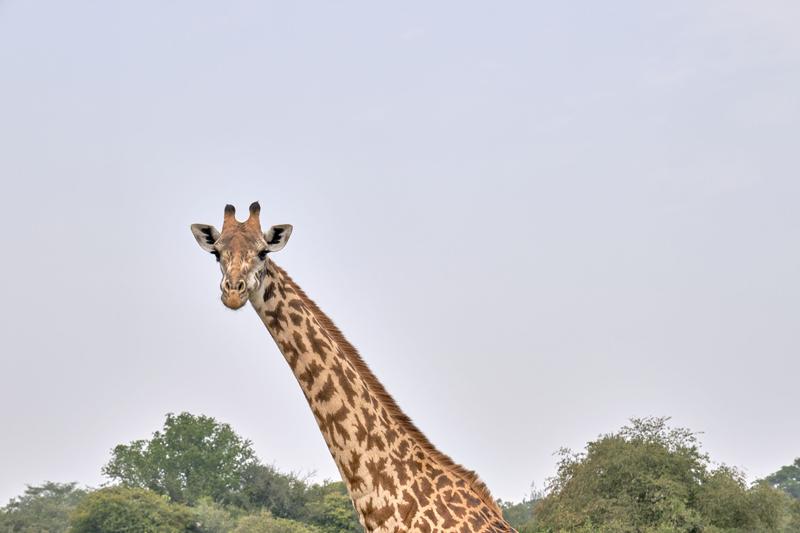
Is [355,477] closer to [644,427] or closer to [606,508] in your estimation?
[606,508]

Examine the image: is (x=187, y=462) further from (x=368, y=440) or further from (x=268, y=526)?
(x=368, y=440)

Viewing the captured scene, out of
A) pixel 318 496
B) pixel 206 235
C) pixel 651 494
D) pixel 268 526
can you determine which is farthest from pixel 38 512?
pixel 206 235

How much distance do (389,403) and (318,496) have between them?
64.8m

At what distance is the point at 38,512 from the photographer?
89000 mm

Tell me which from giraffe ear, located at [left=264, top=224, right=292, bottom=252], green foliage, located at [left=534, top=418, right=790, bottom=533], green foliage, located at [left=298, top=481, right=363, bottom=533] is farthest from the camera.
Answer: green foliage, located at [left=298, top=481, right=363, bottom=533]

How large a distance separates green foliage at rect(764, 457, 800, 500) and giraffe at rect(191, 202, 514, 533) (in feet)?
343

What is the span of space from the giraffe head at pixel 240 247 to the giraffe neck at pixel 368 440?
1.09ft

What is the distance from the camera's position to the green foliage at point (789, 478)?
111312 mm

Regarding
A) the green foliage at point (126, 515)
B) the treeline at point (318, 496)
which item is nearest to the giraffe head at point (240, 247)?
the treeline at point (318, 496)

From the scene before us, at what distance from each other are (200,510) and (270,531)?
40.7 feet

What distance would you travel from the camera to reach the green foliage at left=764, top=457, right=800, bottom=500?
111312 millimetres

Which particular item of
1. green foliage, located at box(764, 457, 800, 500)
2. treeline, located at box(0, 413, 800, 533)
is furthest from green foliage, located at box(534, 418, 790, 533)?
green foliage, located at box(764, 457, 800, 500)

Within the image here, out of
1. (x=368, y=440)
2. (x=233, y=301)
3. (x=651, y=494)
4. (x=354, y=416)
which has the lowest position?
(x=368, y=440)

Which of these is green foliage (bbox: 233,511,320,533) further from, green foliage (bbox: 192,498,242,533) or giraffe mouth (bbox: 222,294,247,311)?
giraffe mouth (bbox: 222,294,247,311)
